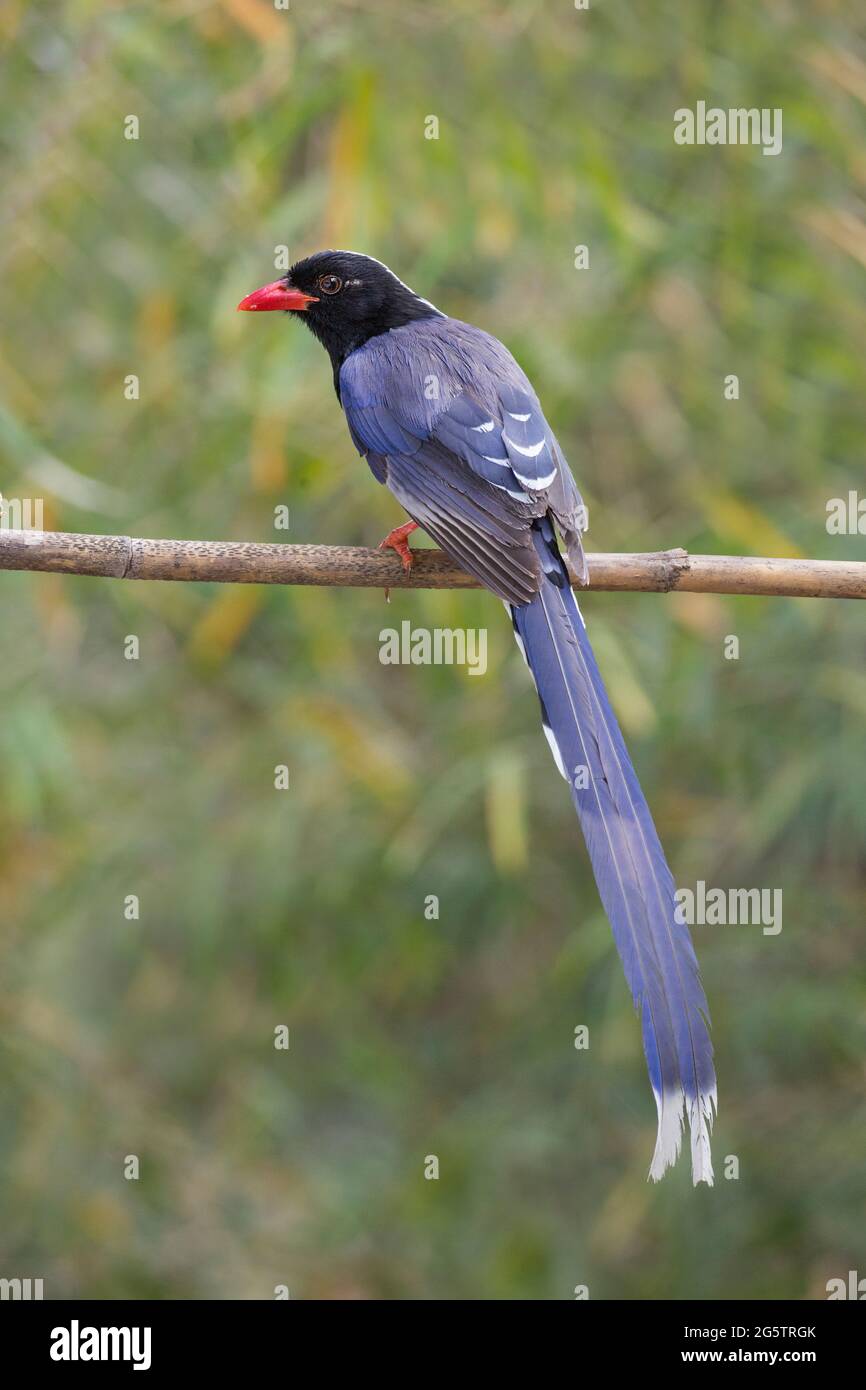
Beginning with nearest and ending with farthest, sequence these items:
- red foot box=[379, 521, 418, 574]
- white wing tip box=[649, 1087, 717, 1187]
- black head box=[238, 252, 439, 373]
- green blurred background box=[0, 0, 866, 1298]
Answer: white wing tip box=[649, 1087, 717, 1187] → red foot box=[379, 521, 418, 574] → black head box=[238, 252, 439, 373] → green blurred background box=[0, 0, 866, 1298]

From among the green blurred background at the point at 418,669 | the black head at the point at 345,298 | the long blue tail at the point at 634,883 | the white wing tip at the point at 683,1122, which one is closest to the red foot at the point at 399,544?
the long blue tail at the point at 634,883

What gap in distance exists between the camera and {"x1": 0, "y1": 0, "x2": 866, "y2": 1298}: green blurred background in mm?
3977

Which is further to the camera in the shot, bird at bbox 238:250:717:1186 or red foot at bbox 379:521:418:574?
red foot at bbox 379:521:418:574

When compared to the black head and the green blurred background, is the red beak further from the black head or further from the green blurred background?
the green blurred background

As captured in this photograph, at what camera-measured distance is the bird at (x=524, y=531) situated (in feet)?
7.00

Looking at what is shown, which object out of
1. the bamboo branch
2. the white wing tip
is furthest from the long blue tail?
the bamboo branch

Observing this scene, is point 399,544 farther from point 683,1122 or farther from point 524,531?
point 683,1122

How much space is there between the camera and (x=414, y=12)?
3.90 metres

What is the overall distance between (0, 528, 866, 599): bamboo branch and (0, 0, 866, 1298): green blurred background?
4.00ft

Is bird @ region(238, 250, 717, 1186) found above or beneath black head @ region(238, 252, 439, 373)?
beneath

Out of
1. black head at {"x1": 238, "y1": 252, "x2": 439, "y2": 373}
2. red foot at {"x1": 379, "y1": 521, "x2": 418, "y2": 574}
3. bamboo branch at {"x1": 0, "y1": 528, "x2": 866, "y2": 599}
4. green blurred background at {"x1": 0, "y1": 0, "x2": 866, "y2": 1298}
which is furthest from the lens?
green blurred background at {"x1": 0, "y1": 0, "x2": 866, "y2": 1298}

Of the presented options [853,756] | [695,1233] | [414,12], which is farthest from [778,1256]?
[414,12]

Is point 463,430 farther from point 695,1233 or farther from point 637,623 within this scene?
point 695,1233

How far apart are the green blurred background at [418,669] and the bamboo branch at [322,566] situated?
1.22m
